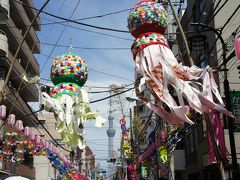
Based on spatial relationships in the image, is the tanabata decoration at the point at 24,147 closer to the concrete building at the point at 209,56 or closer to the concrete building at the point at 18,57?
the concrete building at the point at 18,57

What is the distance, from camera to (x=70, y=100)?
765 centimetres

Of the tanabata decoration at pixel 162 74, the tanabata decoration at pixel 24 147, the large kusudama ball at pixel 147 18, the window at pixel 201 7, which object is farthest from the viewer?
the window at pixel 201 7

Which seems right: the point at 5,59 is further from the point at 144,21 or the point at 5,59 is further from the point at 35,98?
the point at 144,21

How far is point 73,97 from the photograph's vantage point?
25.7 ft

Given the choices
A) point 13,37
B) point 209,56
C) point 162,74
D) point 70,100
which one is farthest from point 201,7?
point 162,74

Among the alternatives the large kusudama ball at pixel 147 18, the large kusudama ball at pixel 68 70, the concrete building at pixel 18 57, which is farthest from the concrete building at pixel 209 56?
the concrete building at pixel 18 57

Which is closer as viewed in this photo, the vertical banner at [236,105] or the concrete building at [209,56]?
the vertical banner at [236,105]

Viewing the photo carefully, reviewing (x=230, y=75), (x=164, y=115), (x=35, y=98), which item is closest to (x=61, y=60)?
(x=164, y=115)

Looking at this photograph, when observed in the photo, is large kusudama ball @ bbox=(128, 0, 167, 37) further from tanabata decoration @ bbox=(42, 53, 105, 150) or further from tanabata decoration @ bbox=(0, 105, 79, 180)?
tanabata decoration @ bbox=(0, 105, 79, 180)

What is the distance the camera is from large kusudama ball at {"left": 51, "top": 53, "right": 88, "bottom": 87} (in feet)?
27.0

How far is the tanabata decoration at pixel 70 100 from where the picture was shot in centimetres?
747

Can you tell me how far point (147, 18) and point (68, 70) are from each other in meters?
2.14

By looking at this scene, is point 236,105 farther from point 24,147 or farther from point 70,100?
point 24,147

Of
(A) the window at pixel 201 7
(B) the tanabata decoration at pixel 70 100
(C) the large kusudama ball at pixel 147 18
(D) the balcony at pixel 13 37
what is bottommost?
(B) the tanabata decoration at pixel 70 100
